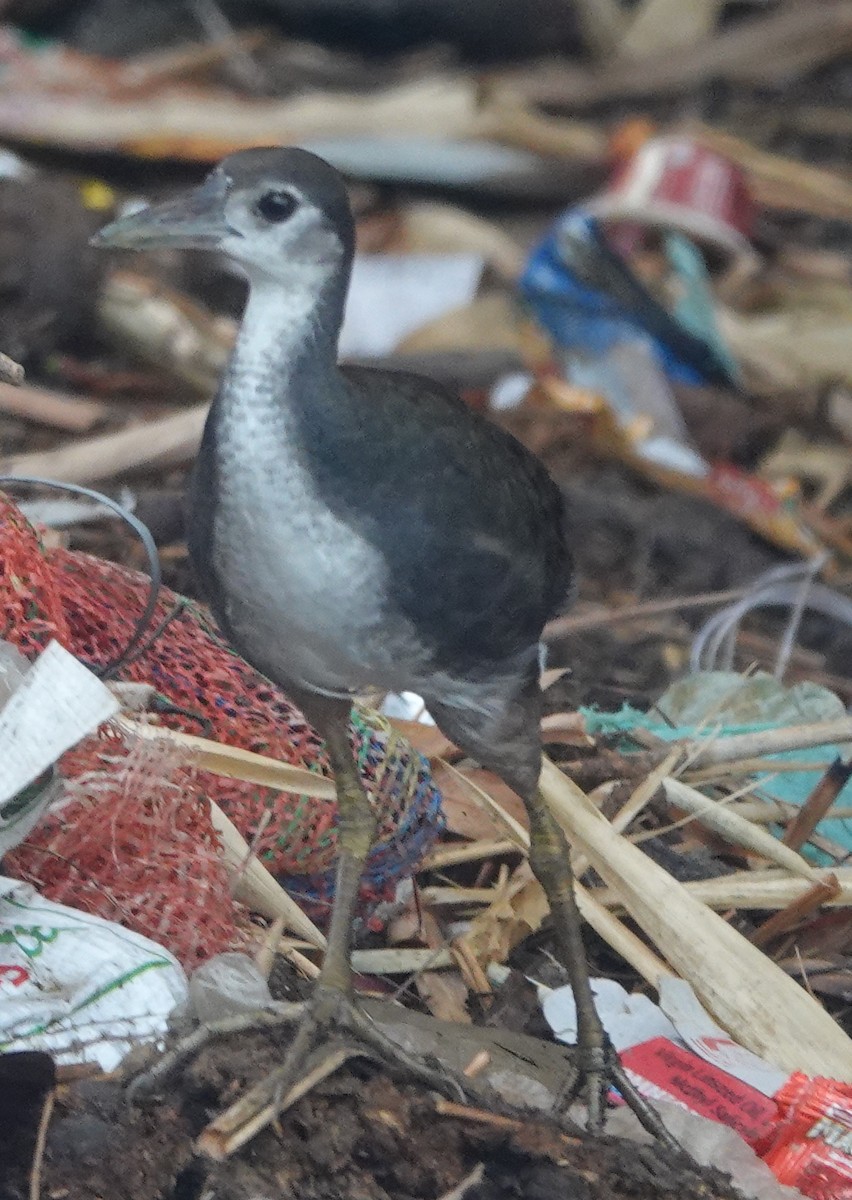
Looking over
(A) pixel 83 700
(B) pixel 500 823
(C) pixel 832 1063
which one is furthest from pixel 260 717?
(C) pixel 832 1063

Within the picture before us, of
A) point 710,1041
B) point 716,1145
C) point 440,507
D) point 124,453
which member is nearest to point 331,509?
point 440,507

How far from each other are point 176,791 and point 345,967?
0.35m

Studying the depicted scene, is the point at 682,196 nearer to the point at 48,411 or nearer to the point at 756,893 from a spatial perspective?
the point at 48,411

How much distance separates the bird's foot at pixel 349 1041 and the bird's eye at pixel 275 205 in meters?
1.00

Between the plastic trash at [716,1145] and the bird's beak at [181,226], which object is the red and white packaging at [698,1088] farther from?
the bird's beak at [181,226]

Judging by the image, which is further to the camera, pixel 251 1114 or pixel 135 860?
pixel 135 860

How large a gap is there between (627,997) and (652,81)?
19.9 ft

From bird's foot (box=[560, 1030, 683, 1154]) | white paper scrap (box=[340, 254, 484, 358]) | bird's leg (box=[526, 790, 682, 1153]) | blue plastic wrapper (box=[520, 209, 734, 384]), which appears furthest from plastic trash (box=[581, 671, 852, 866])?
white paper scrap (box=[340, 254, 484, 358])

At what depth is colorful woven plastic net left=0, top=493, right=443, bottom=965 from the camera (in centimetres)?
238

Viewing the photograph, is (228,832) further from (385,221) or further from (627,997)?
(385,221)

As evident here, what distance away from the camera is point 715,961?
267cm

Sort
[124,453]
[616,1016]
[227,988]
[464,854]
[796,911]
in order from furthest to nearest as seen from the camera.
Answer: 1. [124,453]
2. [464,854]
3. [796,911]
4. [616,1016]
5. [227,988]

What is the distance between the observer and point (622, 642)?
13.3 ft

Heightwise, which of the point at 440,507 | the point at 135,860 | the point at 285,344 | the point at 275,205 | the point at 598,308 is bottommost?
the point at 598,308
